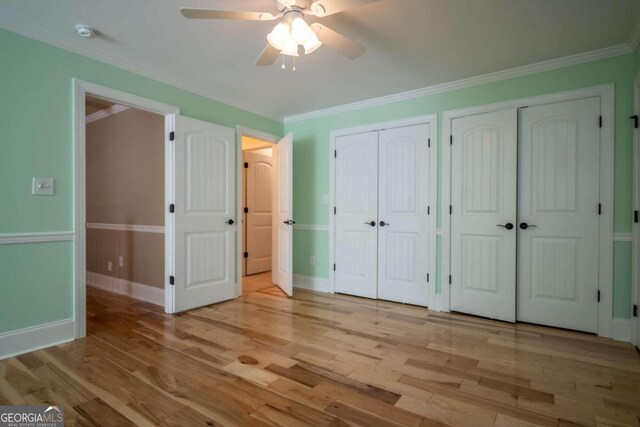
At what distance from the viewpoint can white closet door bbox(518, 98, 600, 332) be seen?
2.72 metres

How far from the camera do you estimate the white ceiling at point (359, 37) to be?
2.08m

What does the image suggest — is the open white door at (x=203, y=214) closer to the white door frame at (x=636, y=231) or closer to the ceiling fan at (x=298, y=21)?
the ceiling fan at (x=298, y=21)

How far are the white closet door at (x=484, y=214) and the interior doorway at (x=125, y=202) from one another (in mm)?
3207

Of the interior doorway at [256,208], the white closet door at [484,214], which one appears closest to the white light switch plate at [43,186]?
the interior doorway at [256,208]

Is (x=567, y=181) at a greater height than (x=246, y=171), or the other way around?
(x=246, y=171)

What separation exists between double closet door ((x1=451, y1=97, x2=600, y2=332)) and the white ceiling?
0.61m

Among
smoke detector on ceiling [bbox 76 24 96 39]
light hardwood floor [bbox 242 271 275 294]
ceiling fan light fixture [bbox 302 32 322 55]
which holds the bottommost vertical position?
light hardwood floor [bbox 242 271 275 294]

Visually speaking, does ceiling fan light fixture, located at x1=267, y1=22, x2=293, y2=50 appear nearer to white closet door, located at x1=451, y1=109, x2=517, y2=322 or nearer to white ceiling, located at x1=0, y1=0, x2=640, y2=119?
white ceiling, located at x1=0, y1=0, x2=640, y2=119

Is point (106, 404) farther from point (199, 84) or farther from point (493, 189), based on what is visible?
point (493, 189)

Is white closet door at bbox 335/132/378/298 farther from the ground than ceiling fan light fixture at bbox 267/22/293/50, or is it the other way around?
ceiling fan light fixture at bbox 267/22/293/50

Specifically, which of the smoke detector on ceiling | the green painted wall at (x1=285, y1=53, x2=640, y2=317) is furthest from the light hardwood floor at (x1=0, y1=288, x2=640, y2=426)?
the smoke detector on ceiling

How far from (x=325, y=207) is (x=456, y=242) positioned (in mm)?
1701

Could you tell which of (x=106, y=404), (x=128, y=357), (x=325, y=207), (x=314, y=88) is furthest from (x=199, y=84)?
(x=106, y=404)

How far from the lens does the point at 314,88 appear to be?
11.3 feet
